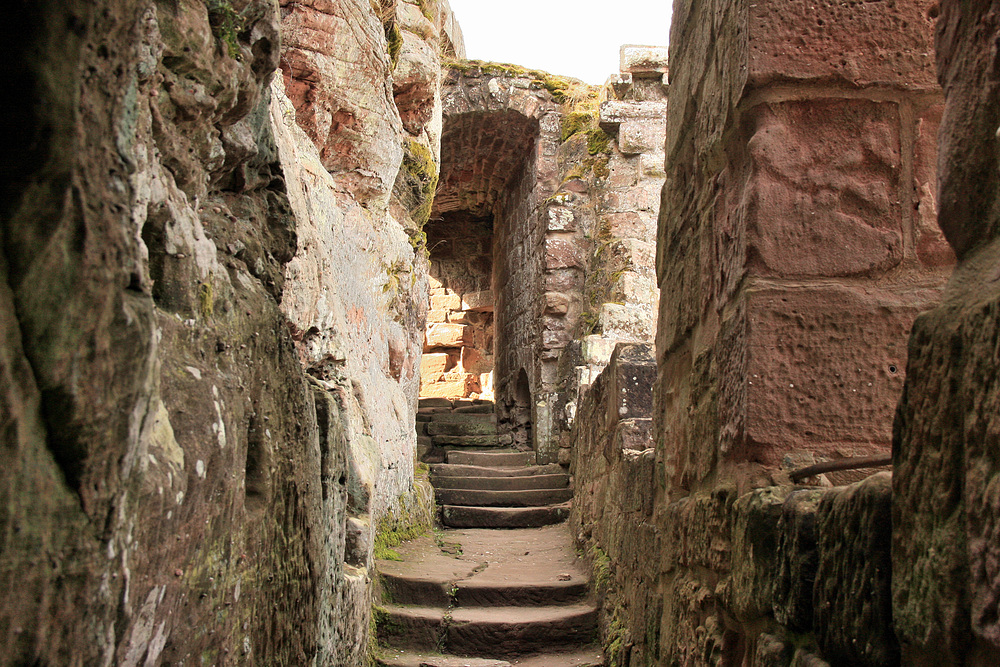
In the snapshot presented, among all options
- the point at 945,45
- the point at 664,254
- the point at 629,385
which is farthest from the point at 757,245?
the point at 629,385

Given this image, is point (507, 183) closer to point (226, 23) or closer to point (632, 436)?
point (632, 436)

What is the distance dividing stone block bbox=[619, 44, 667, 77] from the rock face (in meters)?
6.69

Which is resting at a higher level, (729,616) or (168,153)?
(168,153)

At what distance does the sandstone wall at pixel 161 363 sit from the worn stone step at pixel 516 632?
800 mm

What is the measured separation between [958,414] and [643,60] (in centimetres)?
709

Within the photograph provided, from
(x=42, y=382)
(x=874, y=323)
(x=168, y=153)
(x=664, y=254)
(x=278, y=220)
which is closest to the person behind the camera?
(x=42, y=382)

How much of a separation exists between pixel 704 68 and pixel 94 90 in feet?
5.22

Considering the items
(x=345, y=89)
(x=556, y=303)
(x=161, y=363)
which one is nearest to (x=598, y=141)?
(x=556, y=303)

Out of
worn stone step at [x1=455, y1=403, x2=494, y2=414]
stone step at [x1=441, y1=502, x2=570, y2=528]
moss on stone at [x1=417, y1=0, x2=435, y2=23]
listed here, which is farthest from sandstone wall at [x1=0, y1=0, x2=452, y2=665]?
worn stone step at [x1=455, y1=403, x2=494, y2=414]

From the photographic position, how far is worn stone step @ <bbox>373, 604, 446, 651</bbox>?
3432 millimetres

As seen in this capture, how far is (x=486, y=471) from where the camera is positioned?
6660mm

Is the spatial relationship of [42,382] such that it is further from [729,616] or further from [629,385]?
[629,385]

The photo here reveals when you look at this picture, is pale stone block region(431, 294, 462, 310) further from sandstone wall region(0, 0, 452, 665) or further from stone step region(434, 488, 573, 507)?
sandstone wall region(0, 0, 452, 665)

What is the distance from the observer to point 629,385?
3889mm
